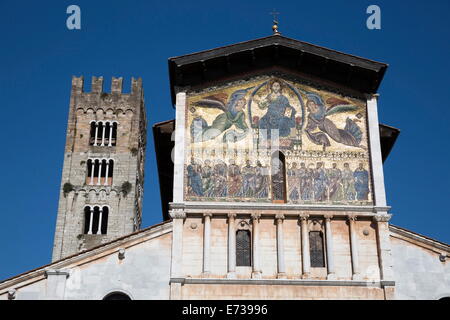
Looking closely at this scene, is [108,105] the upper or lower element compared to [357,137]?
upper

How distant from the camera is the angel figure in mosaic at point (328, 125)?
24.9 m

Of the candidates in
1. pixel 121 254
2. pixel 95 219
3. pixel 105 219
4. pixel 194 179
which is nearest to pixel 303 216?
pixel 194 179

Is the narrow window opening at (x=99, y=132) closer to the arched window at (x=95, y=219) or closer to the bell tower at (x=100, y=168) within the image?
the bell tower at (x=100, y=168)

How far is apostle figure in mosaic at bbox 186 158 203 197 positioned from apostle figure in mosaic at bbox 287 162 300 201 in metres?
2.81

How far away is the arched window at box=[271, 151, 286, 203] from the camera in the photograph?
23859mm

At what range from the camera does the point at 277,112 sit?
82.9 feet

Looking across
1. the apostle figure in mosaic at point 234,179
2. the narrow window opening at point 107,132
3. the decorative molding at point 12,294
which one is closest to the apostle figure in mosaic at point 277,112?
the apostle figure in mosaic at point 234,179

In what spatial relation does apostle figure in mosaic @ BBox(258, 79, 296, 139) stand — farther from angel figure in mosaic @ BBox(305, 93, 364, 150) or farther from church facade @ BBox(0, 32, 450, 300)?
angel figure in mosaic @ BBox(305, 93, 364, 150)

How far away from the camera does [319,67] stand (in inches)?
1017

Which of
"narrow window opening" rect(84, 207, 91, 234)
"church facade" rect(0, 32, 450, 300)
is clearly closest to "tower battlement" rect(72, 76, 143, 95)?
"narrow window opening" rect(84, 207, 91, 234)

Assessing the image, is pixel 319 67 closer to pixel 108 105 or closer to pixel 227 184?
pixel 227 184

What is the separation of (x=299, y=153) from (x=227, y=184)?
2653mm

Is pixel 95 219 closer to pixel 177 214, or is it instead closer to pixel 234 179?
pixel 234 179

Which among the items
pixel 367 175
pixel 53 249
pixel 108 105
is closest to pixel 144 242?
pixel 367 175
